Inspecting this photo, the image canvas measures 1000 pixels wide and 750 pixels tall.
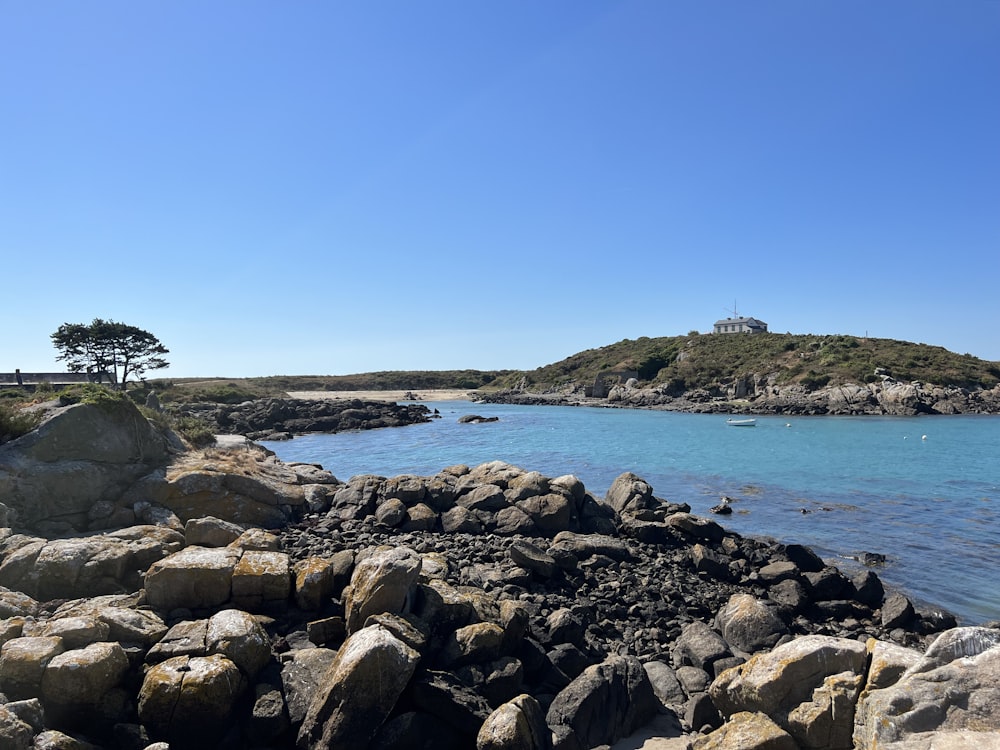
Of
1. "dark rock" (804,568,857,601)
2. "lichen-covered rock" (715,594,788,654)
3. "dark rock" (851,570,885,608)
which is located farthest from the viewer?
"dark rock" (804,568,857,601)

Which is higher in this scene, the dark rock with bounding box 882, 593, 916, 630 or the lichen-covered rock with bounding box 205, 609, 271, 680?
the lichen-covered rock with bounding box 205, 609, 271, 680

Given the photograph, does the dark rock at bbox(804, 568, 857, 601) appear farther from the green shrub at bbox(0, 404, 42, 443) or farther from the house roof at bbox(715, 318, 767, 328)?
the house roof at bbox(715, 318, 767, 328)

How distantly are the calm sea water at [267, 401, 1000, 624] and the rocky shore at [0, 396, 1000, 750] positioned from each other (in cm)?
424

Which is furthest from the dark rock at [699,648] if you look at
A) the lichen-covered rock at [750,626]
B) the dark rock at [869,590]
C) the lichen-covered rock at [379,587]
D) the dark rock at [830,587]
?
the lichen-covered rock at [379,587]

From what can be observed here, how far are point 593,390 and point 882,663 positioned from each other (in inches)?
4076

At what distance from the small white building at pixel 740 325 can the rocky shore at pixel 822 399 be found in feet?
168

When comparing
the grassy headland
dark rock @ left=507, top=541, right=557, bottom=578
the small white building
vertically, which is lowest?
dark rock @ left=507, top=541, right=557, bottom=578

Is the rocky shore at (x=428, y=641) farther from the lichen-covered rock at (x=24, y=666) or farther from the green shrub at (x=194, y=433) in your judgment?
the green shrub at (x=194, y=433)

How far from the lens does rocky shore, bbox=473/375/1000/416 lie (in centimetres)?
7194

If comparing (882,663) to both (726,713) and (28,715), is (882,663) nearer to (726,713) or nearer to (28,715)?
(726,713)

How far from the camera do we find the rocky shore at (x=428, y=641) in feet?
23.3

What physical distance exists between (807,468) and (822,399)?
Result: 4912 cm

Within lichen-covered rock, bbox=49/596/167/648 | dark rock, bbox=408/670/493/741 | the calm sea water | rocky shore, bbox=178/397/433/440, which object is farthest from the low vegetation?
lichen-covered rock, bbox=49/596/167/648

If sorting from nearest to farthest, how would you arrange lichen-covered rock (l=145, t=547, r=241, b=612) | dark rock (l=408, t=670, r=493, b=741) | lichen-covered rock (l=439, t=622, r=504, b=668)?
dark rock (l=408, t=670, r=493, b=741)
lichen-covered rock (l=439, t=622, r=504, b=668)
lichen-covered rock (l=145, t=547, r=241, b=612)
